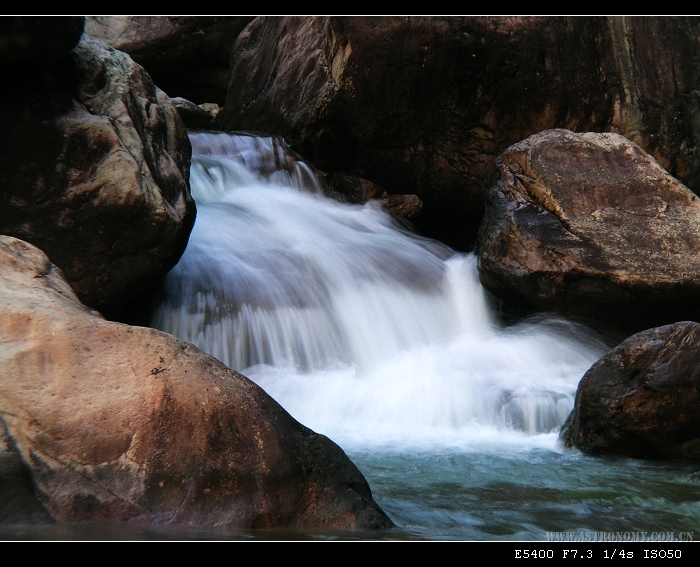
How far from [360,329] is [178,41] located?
9015 mm

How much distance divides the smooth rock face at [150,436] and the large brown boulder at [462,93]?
6397 mm

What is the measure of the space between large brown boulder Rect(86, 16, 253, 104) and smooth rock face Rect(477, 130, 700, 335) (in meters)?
7.75

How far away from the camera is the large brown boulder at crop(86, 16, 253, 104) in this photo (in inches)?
550

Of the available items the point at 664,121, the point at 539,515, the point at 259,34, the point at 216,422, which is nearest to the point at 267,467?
the point at 216,422

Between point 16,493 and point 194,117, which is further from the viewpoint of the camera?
point 194,117

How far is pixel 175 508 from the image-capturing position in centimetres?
281

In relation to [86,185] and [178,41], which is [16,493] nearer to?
[86,185]

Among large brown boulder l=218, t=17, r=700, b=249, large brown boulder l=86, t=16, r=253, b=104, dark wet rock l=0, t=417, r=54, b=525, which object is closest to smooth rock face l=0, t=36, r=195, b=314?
dark wet rock l=0, t=417, r=54, b=525

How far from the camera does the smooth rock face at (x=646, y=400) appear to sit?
475cm

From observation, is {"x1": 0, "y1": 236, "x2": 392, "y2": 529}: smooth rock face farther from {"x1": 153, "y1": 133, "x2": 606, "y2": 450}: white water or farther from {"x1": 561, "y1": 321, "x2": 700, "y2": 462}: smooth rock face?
{"x1": 561, "y1": 321, "x2": 700, "y2": 462}: smooth rock face

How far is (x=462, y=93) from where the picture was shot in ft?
30.4

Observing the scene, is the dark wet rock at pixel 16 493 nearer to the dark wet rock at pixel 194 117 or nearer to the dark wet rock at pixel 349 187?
the dark wet rock at pixel 349 187

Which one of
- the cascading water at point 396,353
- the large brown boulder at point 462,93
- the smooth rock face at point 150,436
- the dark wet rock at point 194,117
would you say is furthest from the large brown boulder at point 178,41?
the smooth rock face at point 150,436

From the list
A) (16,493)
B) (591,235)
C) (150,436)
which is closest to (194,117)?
(591,235)
